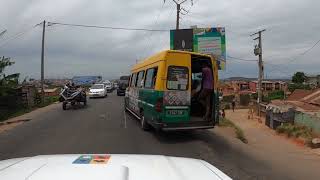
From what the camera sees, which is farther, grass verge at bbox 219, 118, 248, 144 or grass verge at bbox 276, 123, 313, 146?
grass verge at bbox 276, 123, 313, 146

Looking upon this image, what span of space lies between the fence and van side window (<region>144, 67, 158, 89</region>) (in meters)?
10.6

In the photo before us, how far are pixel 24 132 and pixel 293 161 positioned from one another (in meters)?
9.87

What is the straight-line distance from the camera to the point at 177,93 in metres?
14.9

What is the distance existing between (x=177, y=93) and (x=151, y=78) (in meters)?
1.65

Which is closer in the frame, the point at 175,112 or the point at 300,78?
the point at 175,112

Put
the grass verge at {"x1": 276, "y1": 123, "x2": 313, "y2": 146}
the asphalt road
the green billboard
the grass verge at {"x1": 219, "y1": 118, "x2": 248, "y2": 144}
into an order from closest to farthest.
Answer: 1. the asphalt road
2. the grass verge at {"x1": 219, "y1": 118, "x2": 248, "y2": 144}
3. the grass verge at {"x1": 276, "y1": 123, "x2": 313, "y2": 146}
4. the green billboard

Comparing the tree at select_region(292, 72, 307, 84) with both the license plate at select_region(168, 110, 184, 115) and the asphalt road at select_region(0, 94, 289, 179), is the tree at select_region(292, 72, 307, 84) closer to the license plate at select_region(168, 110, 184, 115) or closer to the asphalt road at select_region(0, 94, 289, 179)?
the asphalt road at select_region(0, 94, 289, 179)

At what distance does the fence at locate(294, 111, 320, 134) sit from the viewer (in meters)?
23.8

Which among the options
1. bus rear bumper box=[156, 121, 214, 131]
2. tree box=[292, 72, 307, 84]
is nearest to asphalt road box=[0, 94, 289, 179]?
bus rear bumper box=[156, 121, 214, 131]

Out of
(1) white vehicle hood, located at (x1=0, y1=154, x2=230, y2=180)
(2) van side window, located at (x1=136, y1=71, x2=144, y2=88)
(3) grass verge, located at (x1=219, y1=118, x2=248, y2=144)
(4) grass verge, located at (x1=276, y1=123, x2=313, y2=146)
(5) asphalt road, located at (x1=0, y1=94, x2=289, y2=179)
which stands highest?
(2) van side window, located at (x1=136, y1=71, x2=144, y2=88)

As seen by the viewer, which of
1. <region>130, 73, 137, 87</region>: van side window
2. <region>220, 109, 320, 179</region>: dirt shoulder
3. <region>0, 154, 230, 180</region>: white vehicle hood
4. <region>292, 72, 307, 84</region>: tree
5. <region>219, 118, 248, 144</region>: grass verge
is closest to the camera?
<region>0, 154, 230, 180</region>: white vehicle hood

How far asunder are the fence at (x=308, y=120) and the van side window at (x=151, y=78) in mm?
10601

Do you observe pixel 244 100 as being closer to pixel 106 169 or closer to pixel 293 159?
pixel 293 159

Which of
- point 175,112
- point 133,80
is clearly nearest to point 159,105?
point 175,112
